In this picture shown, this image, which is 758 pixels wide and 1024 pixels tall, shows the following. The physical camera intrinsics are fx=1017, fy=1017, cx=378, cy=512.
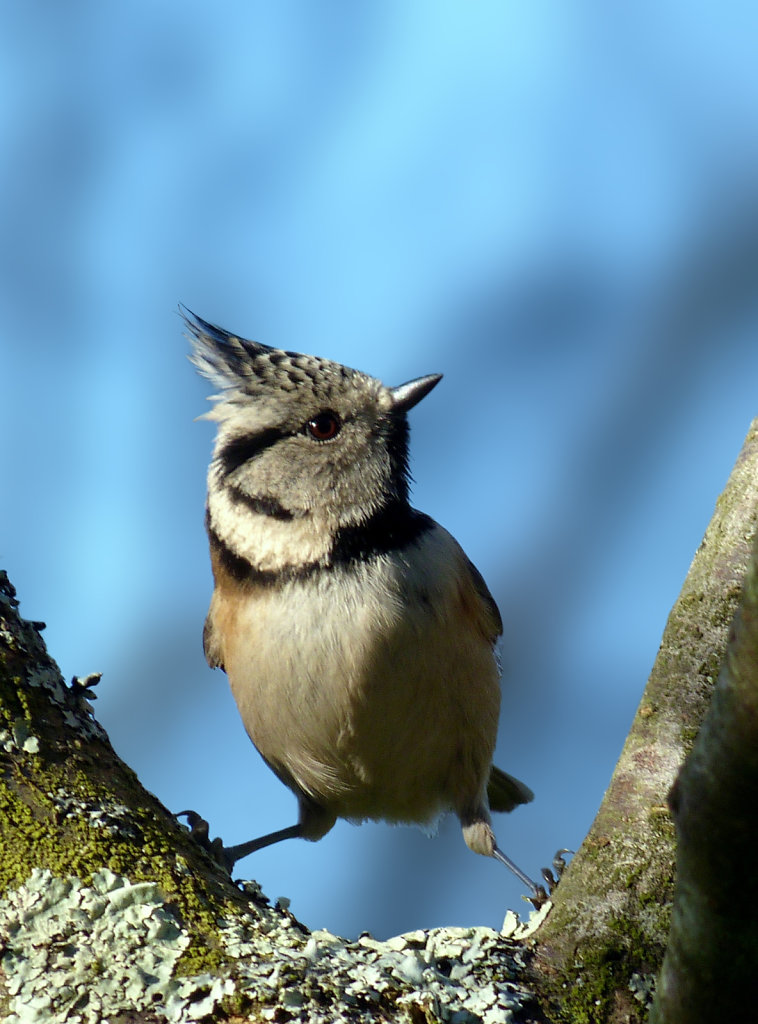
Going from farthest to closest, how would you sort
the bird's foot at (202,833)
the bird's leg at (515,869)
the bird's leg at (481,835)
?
1. the bird's leg at (481,835)
2. the bird's leg at (515,869)
3. the bird's foot at (202,833)

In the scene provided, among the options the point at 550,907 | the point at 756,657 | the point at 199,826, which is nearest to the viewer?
the point at 756,657

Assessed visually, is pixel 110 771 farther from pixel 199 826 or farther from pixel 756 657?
pixel 756 657

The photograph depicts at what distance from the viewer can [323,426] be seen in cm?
406

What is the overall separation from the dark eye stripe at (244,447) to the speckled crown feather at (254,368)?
0.18 m

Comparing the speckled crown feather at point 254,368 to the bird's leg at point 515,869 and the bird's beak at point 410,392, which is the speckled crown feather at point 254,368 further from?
the bird's leg at point 515,869

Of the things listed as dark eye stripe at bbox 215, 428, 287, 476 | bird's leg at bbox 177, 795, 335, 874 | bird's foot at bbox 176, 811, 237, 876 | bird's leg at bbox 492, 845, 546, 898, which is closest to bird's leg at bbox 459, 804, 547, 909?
bird's leg at bbox 492, 845, 546, 898

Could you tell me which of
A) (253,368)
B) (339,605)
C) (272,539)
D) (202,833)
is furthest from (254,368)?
(202,833)

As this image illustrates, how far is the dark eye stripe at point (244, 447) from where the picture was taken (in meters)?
4.07

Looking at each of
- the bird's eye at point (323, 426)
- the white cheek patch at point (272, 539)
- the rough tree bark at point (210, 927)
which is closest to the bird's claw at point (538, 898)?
the rough tree bark at point (210, 927)

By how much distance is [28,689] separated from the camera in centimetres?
256

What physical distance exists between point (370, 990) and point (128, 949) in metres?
0.49

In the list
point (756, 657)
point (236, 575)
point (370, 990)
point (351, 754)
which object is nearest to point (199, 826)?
point (351, 754)

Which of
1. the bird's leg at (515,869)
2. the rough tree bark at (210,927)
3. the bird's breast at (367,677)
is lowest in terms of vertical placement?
the rough tree bark at (210,927)

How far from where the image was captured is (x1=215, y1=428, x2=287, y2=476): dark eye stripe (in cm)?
407
